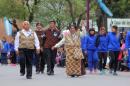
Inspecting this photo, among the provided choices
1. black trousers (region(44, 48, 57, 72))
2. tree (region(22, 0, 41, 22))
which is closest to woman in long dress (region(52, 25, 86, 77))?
black trousers (region(44, 48, 57, 72))

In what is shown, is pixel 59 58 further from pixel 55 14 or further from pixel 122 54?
pixel 55 14

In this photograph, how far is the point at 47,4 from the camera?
167ft

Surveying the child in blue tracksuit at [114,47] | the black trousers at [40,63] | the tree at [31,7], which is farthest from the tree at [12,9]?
the child in blue tracksuit at [114,47]

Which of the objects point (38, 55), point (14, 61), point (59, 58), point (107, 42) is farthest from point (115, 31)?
point (14, 61)

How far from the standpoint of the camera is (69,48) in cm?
1927

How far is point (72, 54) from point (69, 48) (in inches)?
9.1

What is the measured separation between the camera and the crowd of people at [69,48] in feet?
59.7

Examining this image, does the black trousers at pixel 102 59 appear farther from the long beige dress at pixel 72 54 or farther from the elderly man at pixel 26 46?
the elderly man at pixel 26 46

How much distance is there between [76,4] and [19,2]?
4.78 metres

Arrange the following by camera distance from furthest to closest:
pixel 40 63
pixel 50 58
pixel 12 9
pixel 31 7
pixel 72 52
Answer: pixel 31 7 < pixel 12 9 < pixel 40 63 < pixel 50 58 < pixel 72 52

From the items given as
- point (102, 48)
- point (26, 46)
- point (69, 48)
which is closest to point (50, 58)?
point (69, 48)

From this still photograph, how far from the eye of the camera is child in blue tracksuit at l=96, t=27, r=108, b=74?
2156 cm

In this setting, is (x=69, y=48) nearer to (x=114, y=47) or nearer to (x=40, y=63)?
(x=114, y=47)

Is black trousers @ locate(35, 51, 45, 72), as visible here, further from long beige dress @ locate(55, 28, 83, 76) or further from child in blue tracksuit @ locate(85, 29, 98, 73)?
long beige dress @ locate(55, 28, 83, 76)
